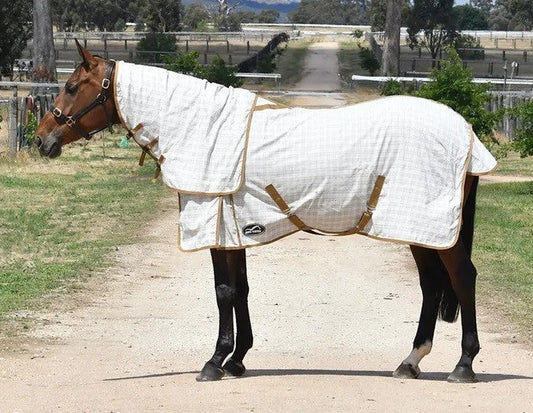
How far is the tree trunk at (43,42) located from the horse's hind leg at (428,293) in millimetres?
28451

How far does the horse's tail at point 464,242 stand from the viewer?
348 inches

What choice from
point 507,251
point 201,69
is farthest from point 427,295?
point 201,69

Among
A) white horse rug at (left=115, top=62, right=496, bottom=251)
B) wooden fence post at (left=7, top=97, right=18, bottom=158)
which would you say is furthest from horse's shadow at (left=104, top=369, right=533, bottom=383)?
wooden fence post at (left=7, top=97, right=18, bottom=158)

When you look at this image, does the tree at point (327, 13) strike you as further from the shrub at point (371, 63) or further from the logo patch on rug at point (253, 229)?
the logo patch on rug at point (253, 229)

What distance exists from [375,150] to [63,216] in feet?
34.8

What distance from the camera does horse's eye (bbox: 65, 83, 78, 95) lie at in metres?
8.80

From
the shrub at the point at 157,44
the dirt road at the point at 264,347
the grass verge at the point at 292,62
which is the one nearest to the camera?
the dirt road at the point at 264,347

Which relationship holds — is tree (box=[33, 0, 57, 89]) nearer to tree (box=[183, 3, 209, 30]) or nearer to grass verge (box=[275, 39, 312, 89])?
grass verge (box=[275, 39, 312, 89])

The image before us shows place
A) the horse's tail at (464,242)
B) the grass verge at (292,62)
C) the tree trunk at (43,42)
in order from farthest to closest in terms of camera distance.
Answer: the grass verge at (292,62), the tree trunk at (43,42), the horse's tail at (464,242)

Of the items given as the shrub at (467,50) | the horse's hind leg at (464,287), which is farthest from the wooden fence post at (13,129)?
the shrub at (467,50)

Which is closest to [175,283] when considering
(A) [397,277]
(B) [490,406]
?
(A) [397,277]

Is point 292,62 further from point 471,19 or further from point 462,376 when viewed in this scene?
point 462,376

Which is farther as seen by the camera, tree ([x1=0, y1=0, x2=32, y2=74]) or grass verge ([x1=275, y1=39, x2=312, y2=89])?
grass verge ([x1=275, y1=39, x2=312, y2=89])

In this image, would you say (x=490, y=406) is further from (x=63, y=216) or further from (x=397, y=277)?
(x=63, y=216)
